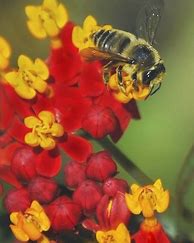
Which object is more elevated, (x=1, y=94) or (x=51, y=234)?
(x=1, y=94)

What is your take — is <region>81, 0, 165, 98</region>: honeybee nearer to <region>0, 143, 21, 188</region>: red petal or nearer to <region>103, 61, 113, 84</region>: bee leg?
<region>103, 61, 113, 84</region>: bee leg

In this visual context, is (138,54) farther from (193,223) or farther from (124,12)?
(193,223)

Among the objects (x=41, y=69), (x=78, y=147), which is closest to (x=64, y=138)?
(x=78, y=147)

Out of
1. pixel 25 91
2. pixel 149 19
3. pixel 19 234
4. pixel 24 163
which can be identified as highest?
pixel 149 19

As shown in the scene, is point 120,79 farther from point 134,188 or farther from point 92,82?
point 134,188

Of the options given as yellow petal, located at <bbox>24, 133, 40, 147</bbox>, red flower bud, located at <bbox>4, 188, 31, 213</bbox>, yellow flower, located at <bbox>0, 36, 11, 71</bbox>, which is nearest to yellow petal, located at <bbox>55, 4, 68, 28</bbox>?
yellow flower, located at <bbox>0, 36, 11, 71</bbox>

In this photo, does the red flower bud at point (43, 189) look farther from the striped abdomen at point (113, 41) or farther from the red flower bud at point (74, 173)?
the striped abdomen at point (113, 41)

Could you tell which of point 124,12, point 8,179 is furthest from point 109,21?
point 8,179
